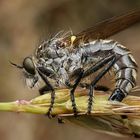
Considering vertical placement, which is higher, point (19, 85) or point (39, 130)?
point (19, 85)

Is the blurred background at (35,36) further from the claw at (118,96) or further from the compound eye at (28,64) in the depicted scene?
the claw at (118,96)

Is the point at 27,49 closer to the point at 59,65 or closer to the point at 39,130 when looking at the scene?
the point at 39,130

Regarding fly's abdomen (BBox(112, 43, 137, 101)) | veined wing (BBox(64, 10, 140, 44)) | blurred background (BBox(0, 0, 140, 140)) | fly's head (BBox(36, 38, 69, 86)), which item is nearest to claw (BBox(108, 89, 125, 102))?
fly's abdomen (BBox(112, 43, 137, 101))

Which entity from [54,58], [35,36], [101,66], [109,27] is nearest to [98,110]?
[101,66]

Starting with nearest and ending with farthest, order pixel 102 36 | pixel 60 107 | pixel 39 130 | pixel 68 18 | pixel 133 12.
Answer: pixel 60 107 → pixel 133 12 → pixel 102 36 → pixel 39 130 → pixel 68 18

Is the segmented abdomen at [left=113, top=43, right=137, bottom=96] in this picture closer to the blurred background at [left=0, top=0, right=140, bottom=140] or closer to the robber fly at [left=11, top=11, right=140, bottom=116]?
the robber fly at [left=11, top=11, right=140, bottom=116]

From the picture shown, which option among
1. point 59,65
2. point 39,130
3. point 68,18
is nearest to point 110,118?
point 59,65

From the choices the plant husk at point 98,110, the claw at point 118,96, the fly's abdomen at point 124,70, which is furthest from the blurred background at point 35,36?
the plant husk at point 98,110
